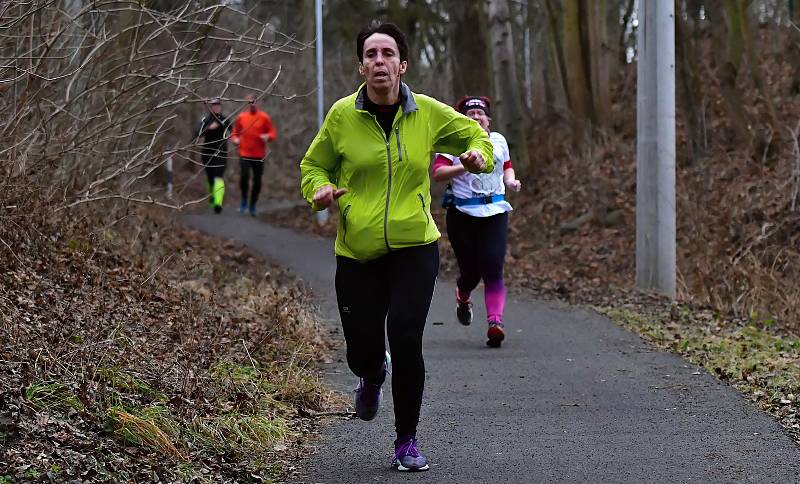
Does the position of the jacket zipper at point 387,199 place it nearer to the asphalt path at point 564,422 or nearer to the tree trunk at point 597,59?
the asphalt path at point 564,422

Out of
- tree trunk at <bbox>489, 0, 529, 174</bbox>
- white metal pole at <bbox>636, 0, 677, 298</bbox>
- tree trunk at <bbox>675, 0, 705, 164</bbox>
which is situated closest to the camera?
white metal pole at <bbox>636, 0, 677, 298</bbox>

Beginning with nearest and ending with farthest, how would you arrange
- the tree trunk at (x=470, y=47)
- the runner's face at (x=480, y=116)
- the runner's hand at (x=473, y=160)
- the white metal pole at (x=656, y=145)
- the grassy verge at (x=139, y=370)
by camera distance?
the grassy verge at (x=139, y=370) < the runner's hand at (x=473, y=160) < the runner's face at (x=480, y=116) < the white metal pole at (x=656, y=145) < the tree trunk at (x=470, y=47)

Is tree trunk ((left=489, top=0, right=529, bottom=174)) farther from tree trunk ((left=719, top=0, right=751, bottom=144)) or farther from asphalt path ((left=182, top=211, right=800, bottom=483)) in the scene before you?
asphalt path ((left=182, top=211, right=800, bottom=483))

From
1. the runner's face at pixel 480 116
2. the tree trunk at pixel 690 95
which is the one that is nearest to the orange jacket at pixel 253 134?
the tree trunk at pixel 690 95

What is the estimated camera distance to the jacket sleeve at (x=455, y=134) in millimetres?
5887

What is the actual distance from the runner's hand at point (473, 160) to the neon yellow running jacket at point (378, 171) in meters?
0.12

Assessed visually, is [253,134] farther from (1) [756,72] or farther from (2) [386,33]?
(2) [386,33]

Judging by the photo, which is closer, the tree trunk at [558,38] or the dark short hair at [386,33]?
the dark short hair at [386,33]

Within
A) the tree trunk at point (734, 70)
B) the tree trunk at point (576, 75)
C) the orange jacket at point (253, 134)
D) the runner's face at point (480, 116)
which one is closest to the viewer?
the runner's face at point (480, 116)

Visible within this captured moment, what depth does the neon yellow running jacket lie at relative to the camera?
5.71m

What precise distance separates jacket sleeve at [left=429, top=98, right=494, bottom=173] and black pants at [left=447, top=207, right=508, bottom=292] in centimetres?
372

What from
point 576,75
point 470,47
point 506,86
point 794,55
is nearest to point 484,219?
point 506,86

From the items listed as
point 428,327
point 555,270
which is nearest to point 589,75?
point 555,270

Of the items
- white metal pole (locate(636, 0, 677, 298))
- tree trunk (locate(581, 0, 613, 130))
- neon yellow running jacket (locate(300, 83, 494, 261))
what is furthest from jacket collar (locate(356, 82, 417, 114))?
tree trunk (locate(581, 0, 613, 130))
